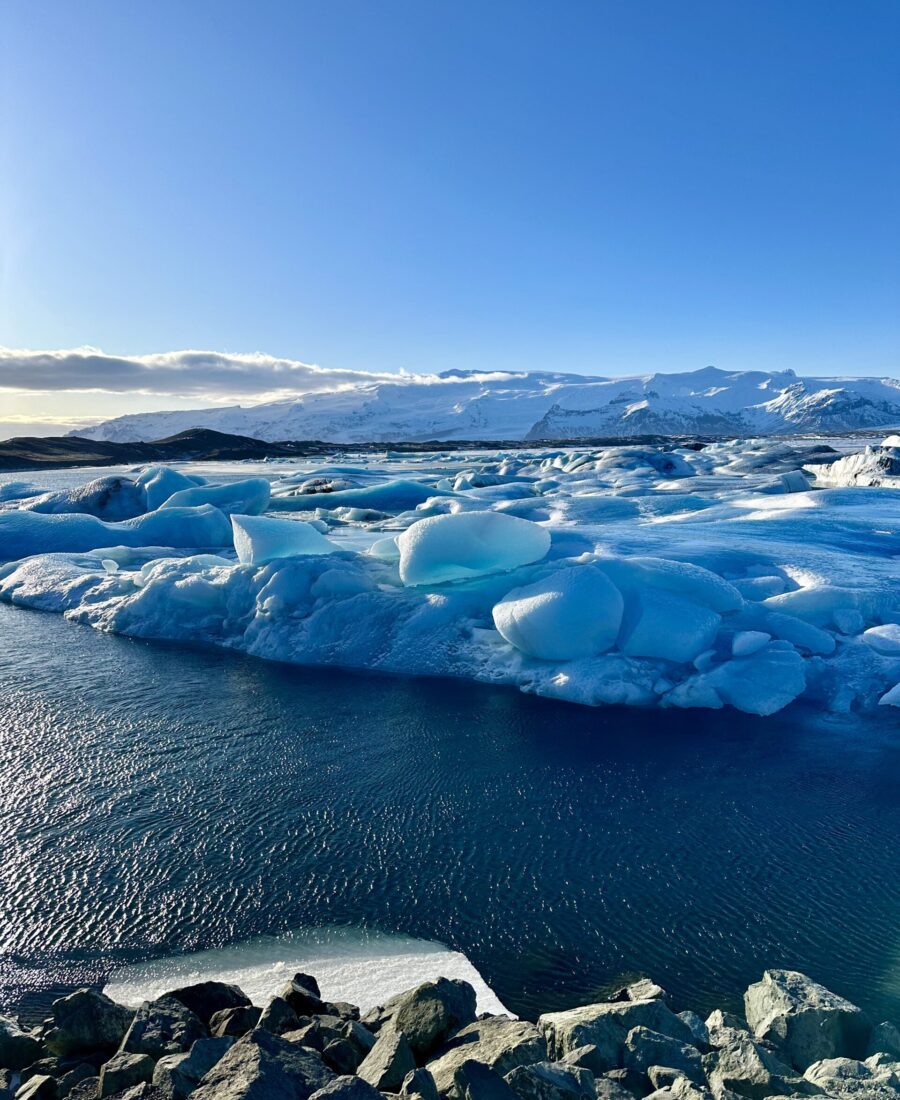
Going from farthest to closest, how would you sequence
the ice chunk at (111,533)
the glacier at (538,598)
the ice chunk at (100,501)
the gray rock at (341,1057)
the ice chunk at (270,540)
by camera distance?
the ice chunk at (100,501), the ice chunk at (111,533), the ice chunk at (270,540), the glacier at (538,598), the gray rock at (341,1057)

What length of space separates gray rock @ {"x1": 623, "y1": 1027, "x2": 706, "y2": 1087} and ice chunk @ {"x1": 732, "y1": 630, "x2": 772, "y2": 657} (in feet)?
16.5

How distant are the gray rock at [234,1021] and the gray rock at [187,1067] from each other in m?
0.23

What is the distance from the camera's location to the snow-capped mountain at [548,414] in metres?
148

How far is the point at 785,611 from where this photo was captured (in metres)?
7.94

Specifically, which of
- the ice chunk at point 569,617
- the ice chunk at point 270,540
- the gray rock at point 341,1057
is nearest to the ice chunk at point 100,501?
the ice chunk at point 270,540

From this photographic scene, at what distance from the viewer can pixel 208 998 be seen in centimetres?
302

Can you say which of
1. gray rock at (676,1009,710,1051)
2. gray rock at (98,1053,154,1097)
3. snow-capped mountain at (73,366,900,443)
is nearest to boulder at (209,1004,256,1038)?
gray rock at (98,1053,154,1097)

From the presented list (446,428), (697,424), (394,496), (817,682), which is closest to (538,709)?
(817,682)

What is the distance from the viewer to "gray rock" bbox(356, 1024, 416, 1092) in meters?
2.44

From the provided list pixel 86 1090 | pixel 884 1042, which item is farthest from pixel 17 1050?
pixel 884 1042

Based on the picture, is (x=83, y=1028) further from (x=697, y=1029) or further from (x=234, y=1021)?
(x=697, y=1029)

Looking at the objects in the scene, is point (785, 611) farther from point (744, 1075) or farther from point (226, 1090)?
point (226, 1090)

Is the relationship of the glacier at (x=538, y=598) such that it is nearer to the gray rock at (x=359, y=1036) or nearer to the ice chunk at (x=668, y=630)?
the ice chunk at (x=668, y=630)

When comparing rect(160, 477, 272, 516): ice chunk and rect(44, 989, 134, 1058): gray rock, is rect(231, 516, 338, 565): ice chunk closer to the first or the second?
rect(44, 989, 134, 1058): gray rock
